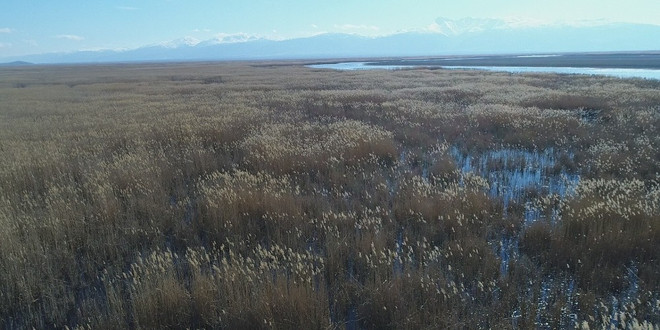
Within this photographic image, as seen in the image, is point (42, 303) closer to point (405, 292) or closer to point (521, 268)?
point (405, 292)

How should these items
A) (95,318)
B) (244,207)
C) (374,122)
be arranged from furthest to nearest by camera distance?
(374,122) < (244,207) < (95,318)

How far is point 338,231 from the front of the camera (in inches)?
246

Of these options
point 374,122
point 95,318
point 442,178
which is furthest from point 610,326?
point 374,122

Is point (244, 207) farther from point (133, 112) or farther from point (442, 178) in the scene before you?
point (133, 112)

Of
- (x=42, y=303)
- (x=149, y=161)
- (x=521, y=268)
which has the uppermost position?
(x=149, y=161)

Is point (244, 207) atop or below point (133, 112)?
below

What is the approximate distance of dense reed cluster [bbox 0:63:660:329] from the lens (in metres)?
4.31

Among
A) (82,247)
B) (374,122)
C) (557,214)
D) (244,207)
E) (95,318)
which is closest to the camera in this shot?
(95,318)

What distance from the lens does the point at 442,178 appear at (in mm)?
9102

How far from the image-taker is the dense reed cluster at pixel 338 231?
4.31 metres

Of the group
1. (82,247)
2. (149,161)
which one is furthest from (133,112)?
(82,247)

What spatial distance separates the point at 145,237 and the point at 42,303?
1824 mm

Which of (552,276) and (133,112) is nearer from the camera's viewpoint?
(552,276)

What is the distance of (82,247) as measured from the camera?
244 inches
